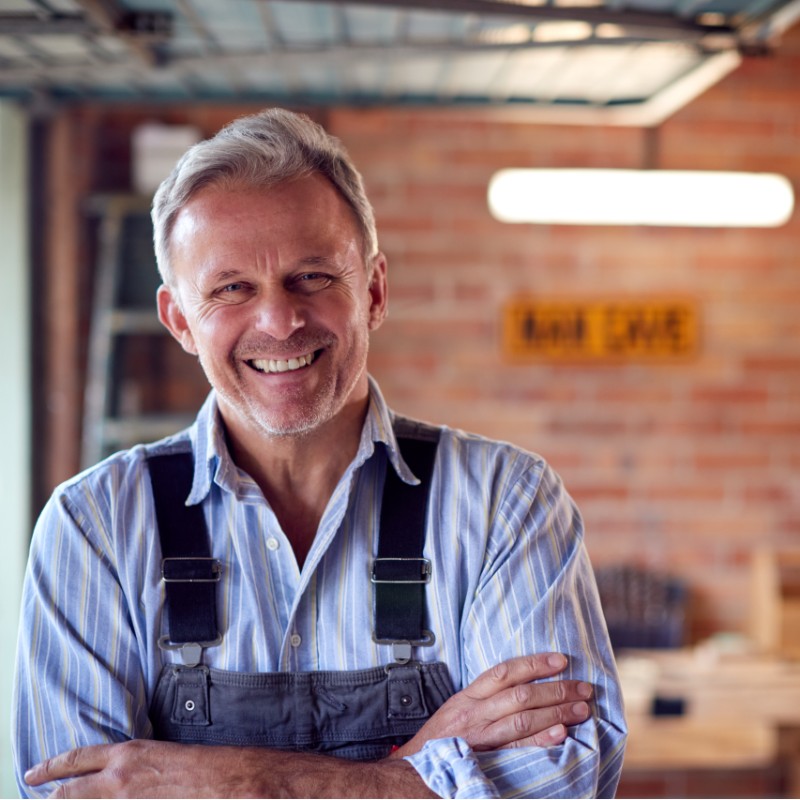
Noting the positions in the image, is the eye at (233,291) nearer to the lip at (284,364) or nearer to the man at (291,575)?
the man at (291,575)

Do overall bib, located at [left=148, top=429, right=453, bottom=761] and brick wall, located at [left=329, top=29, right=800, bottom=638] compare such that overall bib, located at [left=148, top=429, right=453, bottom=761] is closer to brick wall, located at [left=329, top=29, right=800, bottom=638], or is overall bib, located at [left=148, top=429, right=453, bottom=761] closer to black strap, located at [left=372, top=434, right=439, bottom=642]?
black strap, located at [left=372, top=434, right=439, bottom=642]

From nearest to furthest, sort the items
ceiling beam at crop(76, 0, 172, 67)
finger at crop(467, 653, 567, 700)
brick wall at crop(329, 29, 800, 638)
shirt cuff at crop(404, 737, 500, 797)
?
shirt cuff at crop(404, 737, 500, 797) < finger at crop(467, 653, 567, 700) < ceiling beam at crop(76, 0, 172, 67) < brick wall at crop(329, 29, 800, 638)

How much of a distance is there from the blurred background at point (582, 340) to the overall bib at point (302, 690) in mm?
2158

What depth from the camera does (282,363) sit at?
172 centimetres

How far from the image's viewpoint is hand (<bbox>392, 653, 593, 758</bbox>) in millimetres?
1599

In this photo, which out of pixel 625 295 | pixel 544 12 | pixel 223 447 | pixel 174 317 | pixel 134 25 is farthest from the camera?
pixel 625 295

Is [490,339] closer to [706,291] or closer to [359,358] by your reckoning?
[706,291]

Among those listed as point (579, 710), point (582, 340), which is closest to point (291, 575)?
point (579, 710)

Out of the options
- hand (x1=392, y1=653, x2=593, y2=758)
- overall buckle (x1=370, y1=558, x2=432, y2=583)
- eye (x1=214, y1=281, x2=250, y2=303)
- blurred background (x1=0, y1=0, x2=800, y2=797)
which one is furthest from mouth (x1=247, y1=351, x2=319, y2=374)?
blurred background (x1=0, y1=0, x2=800, y2=797)

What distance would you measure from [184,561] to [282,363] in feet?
1.21

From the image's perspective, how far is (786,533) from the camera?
177 inches

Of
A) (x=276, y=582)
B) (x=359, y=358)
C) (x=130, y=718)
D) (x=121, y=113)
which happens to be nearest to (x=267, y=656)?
(x=276, y=582)

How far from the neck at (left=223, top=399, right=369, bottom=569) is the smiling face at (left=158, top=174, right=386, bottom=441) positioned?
0.06 meters

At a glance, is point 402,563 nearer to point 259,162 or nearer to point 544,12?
point 259,162
